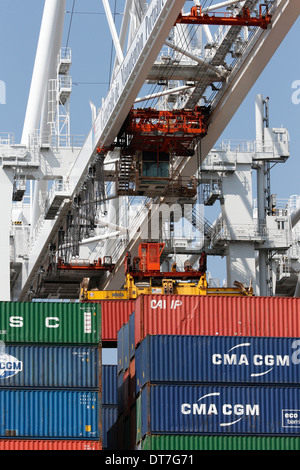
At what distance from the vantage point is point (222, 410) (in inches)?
1570

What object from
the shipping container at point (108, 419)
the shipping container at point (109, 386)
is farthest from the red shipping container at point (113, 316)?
the shipping container at point (108, 419)

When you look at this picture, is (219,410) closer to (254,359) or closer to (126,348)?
(254,359)

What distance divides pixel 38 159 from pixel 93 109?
682 centimetres

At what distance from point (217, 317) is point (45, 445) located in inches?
301

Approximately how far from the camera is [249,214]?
65000 millimetres

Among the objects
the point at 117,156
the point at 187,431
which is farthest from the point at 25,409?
the point at 117,156

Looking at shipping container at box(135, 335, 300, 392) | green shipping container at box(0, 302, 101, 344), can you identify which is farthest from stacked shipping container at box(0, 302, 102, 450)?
shipping container at box(135, 335, 300, 392)

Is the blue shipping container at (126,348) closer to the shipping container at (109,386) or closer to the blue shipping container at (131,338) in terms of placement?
the blue shipping container at (131,338)

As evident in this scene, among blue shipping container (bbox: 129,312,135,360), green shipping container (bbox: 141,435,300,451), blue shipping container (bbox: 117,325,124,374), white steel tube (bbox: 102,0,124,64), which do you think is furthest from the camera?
white steel tube (bbox: 102,0,124,64)

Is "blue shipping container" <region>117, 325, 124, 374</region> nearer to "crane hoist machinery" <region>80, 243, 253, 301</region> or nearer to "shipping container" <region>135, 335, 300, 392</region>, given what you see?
"crane hoist machinery" <region>80, 243, 253, 301</region>

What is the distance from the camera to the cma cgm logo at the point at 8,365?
39.8 m

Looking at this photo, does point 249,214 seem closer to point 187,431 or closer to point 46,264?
point 46,264

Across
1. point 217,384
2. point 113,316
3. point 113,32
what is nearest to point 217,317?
point 217,384

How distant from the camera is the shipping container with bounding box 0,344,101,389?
39.9 m
